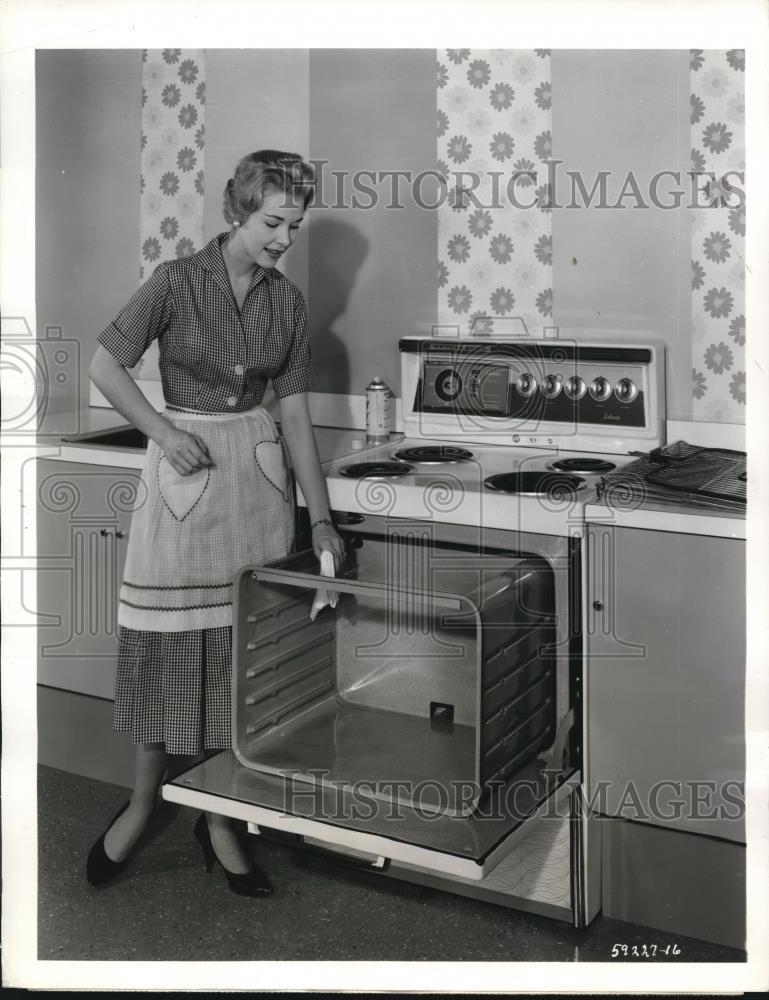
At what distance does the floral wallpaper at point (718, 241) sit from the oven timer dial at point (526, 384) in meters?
0.37

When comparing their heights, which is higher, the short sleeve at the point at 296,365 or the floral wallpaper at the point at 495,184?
the floral wallpaper at the point at 495,184

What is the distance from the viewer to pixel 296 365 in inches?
103

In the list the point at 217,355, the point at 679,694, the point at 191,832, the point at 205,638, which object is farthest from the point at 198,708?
the point at 679,694

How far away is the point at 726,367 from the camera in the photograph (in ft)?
8.93

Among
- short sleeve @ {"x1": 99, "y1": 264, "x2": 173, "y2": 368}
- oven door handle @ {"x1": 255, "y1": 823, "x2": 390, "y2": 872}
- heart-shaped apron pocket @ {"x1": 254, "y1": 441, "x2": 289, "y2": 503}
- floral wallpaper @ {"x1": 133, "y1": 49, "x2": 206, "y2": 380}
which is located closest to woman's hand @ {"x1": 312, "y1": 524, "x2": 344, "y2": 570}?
heart-shaped apron pocket @ {"x1": 254, "y1": 441, "x2": 289, "y2": 503}

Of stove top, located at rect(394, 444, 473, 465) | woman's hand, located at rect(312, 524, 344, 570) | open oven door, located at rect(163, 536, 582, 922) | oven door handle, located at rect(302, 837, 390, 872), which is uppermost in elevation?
stove top, located at rect(394, 444, 473, 465)

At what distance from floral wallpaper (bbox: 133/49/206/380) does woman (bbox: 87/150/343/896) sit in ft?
3.13

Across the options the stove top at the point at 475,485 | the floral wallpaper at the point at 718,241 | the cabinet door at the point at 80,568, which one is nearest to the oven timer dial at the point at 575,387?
the stove top at the point at 475,485

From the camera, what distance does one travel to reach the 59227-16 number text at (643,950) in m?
2.35

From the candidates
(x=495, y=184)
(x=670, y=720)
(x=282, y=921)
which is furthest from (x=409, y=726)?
(x=495, y=184)

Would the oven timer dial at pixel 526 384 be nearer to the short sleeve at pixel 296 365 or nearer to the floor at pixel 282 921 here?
the short sleeve at pixel 296 365

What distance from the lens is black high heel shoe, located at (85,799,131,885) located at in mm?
2707

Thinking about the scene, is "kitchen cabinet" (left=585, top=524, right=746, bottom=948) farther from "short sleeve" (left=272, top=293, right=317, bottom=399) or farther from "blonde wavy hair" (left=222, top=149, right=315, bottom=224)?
"blonde wavy hair" (left=222, top=149, right=315, bottom=224)
